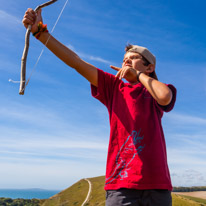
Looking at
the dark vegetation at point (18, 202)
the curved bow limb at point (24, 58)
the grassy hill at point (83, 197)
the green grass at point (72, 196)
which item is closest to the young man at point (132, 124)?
the curved bow limb at point (24, 58)

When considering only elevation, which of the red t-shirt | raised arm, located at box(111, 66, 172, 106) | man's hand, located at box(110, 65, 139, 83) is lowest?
the red t-shirt

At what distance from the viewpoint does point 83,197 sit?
68.1 metres

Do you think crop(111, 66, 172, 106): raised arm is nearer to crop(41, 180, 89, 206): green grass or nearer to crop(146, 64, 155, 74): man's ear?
crop(146, 64, 155, 74): man's ear

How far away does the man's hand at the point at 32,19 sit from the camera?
3428 mm

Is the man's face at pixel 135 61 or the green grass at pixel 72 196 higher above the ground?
the man's face at pixel 135 61

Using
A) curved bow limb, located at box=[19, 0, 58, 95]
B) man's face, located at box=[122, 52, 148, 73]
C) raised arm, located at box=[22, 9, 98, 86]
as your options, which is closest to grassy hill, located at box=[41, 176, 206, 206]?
man's face, located at box=[122, 52, 148, 73]

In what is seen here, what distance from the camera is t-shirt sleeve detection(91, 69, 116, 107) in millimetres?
3637

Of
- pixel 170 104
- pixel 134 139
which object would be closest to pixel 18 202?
pixel 134 139

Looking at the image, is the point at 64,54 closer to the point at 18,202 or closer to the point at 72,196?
the point at 18,202

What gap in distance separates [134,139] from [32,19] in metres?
2.31

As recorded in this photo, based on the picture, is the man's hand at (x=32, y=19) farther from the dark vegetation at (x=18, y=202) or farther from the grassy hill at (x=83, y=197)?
the dark vegetation at (x=18, y=202)

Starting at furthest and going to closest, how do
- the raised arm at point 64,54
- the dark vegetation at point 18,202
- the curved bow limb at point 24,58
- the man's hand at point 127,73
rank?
the dark vegetation at point 18,202, the raised arm at point 64,54, the man's hand at point 127,73, the curved bow limb at point 24,58

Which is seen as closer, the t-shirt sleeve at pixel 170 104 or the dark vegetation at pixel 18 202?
the t-shirt sleeve at pixel 170 104

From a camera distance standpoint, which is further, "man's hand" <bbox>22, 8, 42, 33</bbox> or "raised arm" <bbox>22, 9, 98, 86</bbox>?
"raised arm" <bbox>22, 9, 98, 86</bbox>
